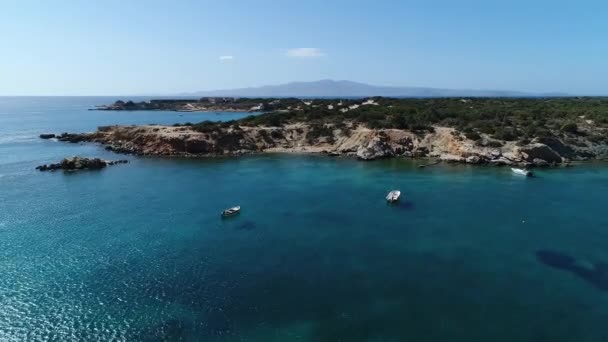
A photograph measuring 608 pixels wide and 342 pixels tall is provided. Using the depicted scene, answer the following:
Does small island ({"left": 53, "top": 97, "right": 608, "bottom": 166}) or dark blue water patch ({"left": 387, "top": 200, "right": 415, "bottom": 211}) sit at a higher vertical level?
small island ({"left": 53, "top": 97, "right": 608, "bottom": 166})

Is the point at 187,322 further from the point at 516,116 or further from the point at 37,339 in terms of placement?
the point at 516,116

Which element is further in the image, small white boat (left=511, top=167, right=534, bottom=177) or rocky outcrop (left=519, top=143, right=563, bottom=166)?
rocky outcrop (left=519, top=143, right=563, bottom=166)

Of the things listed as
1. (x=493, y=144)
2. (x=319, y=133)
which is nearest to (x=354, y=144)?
(x=319, y=133)

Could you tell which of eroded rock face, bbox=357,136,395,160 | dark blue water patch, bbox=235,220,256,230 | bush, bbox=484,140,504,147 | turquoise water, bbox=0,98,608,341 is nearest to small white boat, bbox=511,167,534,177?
turquoise water, bbox=0,98,608,341

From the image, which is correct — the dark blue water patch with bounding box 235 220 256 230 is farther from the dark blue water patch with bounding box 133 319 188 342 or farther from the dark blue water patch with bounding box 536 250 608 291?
the dark blue water patch with bounding box 536 250 608 291

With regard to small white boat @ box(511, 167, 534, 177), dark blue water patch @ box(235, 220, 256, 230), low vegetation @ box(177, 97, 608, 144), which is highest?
low vegetation @ box(177, 97, 608, 144)

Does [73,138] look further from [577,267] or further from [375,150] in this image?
[577,267]

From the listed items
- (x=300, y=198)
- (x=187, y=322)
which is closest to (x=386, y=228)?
(x=300, y=198)
